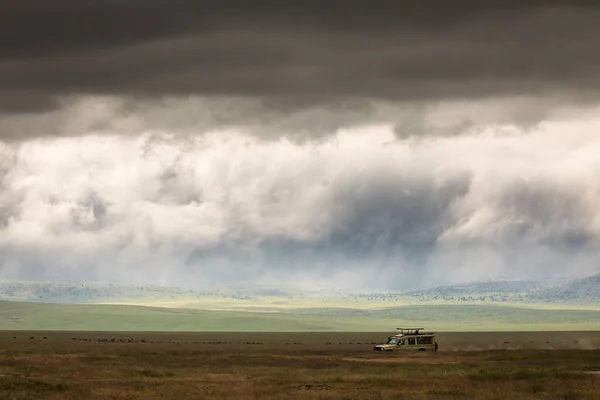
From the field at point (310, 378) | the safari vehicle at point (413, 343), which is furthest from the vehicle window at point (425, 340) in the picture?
the field at point (310, 378)

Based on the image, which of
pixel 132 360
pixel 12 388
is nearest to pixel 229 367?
pixel 132 360

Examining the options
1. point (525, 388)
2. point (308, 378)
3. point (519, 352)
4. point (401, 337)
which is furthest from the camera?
point (401, 337)

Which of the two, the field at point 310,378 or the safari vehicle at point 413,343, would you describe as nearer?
the field at point 310,378

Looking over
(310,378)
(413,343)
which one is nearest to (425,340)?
(413,343)

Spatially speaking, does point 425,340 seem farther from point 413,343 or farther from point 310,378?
point 310,378

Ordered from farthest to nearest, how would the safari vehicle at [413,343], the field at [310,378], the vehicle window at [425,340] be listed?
the vehicle window at [425,340], the safari vehicle at [413,343], the field at [310,378]

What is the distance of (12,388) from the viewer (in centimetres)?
6881

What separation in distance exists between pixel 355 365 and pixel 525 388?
113ft

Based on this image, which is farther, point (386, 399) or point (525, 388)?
point (525, 388)

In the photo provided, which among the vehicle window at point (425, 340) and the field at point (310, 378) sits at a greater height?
the vehicle window at point (425, 340)

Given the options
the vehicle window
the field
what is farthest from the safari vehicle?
the field

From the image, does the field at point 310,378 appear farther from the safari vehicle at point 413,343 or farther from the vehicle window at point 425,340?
the vehicle window at point 425,340

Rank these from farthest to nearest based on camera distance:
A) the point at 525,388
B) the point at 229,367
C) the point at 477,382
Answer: the point at 229,367 < the point at 477,382 < the point at 525,388

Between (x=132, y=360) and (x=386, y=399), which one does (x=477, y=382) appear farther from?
(x=132, y=360)
